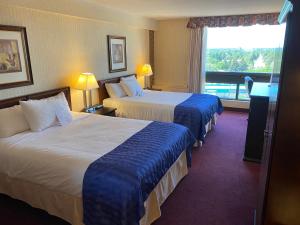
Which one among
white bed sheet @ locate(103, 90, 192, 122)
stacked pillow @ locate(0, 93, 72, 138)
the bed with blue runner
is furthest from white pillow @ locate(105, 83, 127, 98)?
stacked pillow @ locate(0, 93, 72, 138)

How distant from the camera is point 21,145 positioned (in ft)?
7.33

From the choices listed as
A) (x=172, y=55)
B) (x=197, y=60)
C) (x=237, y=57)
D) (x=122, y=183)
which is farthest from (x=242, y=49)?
(x=122, y=183)

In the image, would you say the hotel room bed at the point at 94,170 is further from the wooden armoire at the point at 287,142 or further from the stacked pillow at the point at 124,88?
the stacked pillow at the point at 124,88

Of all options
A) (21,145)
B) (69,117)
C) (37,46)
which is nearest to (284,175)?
(21,145)

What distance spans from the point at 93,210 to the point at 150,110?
2.27 m

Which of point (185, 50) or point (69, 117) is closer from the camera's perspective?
point (69, 117)

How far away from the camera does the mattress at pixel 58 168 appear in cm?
189

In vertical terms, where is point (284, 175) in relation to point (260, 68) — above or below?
below

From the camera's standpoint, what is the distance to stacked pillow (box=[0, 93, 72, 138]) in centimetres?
247

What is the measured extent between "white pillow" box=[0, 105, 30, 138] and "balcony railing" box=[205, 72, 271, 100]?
455 centimetres

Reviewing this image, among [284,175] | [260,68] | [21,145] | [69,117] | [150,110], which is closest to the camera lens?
[284,175]

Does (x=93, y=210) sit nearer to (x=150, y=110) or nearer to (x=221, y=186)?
(x=221, y=186)

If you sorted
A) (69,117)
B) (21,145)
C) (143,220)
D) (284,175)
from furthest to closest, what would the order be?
(69,117), (21,145), (143,220), (284,175)

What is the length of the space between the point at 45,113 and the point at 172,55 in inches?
160
